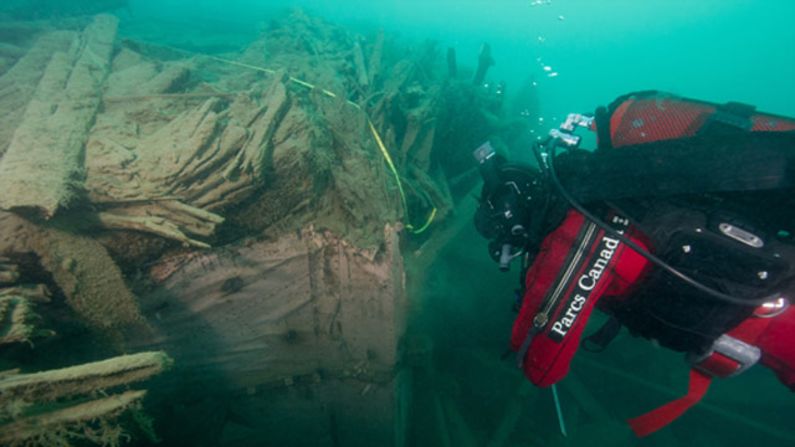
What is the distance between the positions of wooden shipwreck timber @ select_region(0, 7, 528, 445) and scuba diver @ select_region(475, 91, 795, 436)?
1198mm

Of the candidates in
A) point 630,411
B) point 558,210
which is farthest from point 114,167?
point 630,411

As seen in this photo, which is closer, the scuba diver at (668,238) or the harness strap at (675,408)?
the scuba diver at (668,238)

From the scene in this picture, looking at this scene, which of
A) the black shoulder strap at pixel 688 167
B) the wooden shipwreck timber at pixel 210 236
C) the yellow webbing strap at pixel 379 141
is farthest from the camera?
the yellow webbing strap at pixel 379 141

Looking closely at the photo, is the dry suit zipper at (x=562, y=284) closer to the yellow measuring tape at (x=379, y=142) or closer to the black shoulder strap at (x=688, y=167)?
the black shoulder strap at (x=688, y=167)

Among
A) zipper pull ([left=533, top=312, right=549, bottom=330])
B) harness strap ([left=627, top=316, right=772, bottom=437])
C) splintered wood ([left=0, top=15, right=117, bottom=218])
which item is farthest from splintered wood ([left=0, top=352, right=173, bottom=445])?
harness strap ([left=627, top=316, right=772, bottom=437])

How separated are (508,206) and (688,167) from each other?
109cm

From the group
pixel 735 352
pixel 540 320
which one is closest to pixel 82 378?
pixel 540 320

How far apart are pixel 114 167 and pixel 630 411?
7.52m

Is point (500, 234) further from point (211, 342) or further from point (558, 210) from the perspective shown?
point (211, 342)

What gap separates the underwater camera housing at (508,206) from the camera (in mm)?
2594

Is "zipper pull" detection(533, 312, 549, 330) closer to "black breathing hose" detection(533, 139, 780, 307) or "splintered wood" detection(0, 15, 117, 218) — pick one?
"black breathing hose" detection(533, 139, 780, 307)

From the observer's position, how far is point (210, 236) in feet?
7.78

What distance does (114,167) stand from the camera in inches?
82.6

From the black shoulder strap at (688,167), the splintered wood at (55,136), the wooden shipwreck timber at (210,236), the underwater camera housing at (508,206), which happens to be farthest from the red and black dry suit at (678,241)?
the splintered wood at (55,136)
